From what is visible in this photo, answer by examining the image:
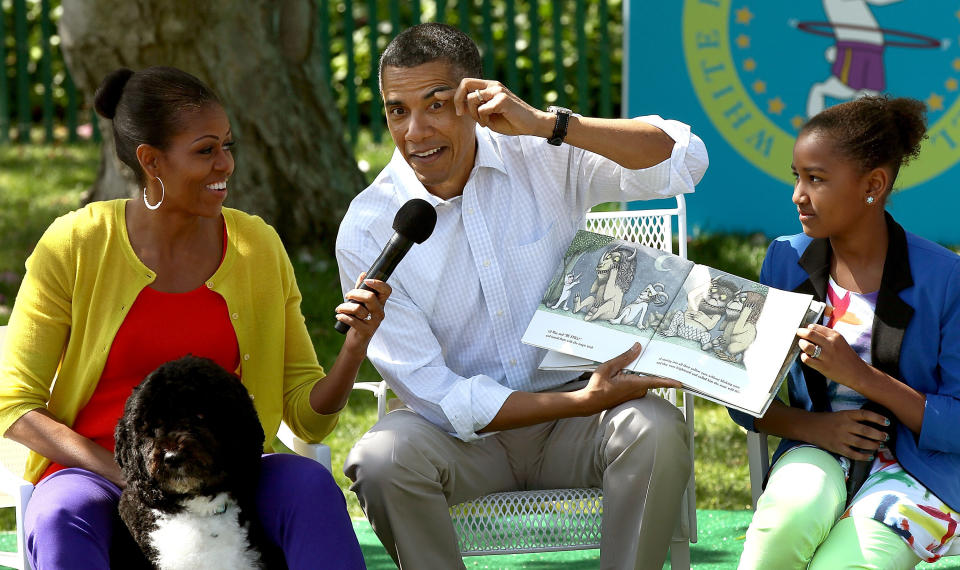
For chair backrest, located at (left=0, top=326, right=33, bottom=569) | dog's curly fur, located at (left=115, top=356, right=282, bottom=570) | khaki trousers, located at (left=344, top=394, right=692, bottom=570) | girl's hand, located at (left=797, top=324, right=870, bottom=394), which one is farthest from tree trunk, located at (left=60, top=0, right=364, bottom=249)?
girl's hand, located at (left=797, top=324, right=870, bottom=394)

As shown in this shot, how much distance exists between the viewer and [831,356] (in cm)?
347

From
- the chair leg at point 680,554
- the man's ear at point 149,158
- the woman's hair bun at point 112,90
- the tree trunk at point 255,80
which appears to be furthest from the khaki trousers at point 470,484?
the tree trunk at point 255,80

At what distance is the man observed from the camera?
3641mm

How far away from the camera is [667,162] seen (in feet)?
12.9

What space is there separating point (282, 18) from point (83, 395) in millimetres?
4929

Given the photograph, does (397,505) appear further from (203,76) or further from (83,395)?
(203,76)

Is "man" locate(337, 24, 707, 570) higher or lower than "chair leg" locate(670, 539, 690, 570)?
higher

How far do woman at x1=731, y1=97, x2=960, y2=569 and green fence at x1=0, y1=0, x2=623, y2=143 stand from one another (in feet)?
19.6

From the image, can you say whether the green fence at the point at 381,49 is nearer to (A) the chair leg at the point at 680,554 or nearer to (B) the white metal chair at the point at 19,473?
(B) the white metal chair at the point at 19,473

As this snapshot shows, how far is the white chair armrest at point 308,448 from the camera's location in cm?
365

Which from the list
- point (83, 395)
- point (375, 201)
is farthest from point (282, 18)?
point (83, 395)

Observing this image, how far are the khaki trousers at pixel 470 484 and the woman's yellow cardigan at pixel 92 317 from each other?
0.82 ft

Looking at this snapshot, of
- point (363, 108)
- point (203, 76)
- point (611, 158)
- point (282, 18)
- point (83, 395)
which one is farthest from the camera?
point (363, 108)

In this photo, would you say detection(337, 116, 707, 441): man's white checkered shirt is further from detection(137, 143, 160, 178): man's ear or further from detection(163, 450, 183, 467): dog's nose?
detection(163, 450, 183, 467): dog's nose
